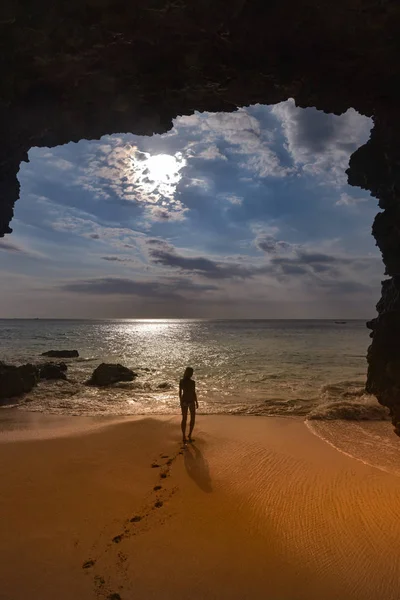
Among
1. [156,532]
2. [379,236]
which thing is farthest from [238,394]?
[156,532]

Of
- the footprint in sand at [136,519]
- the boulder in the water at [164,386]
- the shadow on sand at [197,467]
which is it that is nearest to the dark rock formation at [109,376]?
the boulder in the water at [164,386]

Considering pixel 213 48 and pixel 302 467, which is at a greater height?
pixel 213 48

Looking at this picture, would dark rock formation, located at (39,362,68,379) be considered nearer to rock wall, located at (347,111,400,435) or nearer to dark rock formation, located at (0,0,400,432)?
dark rock formation, located at (0,0,400,432)

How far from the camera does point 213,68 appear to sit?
9828mm

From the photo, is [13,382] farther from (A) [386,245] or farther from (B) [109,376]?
(A) [386,245]

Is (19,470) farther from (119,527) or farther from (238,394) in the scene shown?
(238,394)

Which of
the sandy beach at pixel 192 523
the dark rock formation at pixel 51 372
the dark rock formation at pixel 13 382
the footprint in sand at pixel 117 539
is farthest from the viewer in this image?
the dark rock formation at pixel 51 372

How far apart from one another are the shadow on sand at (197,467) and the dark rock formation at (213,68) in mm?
4653

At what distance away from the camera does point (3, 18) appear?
297 inches

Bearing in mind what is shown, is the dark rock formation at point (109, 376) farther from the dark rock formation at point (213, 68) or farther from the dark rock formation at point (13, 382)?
the dark rock formation at point (213, 68)

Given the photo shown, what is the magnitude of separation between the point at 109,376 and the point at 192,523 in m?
17.3

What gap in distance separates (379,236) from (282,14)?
601 cm

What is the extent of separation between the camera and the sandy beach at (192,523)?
4375 mm

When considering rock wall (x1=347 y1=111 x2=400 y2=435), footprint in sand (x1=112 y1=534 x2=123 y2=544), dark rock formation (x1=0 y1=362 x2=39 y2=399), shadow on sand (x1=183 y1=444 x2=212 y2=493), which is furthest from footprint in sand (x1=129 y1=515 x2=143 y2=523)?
dark rock formation (x1=0 y1=362 x2=39 y2=399)
